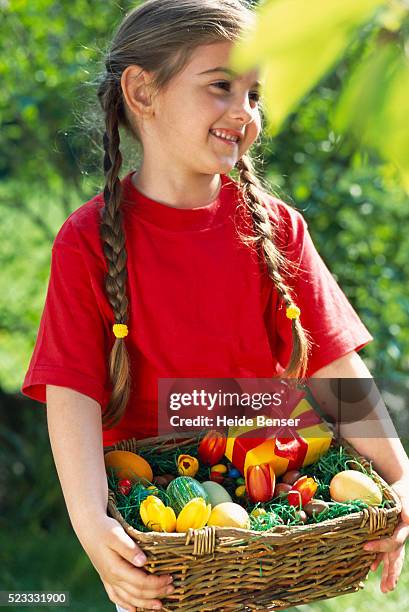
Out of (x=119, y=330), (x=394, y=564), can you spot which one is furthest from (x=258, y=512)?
(x=119, y=330)

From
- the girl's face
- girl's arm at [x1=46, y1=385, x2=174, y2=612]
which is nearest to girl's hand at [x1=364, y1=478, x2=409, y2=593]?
girl's arm at [x1=46, y1=385, x2=174, y2=612]

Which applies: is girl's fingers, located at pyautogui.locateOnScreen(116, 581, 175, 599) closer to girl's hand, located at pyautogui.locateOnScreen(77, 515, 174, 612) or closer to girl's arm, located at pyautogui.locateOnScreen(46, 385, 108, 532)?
girl's hand, located at pyautogui.locateOnScreen(77, 515, 174, 612)

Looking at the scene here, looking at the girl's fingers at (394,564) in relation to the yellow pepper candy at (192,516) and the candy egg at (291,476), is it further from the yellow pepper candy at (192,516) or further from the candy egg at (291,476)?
the yellow pepper candy at (192,516)

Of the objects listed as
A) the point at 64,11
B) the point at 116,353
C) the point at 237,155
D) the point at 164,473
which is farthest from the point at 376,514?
the point at 64,11

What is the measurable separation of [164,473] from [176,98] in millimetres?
688

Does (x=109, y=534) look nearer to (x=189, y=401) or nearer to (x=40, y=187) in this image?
(x=189, y=401)

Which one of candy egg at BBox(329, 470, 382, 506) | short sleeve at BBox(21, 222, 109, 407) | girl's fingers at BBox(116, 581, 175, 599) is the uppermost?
short sleeve at BBox(21, 222, 109, 407)

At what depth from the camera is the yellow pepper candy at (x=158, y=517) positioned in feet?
4.43

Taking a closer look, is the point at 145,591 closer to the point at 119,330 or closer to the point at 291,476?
the point at 291,476

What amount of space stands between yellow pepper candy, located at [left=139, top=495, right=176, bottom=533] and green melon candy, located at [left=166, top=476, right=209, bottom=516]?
3 cm

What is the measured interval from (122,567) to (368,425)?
23.2 inches

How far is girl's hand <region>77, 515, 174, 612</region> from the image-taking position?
1.29m

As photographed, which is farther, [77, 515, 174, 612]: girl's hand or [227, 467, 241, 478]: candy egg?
[227, 467, 241, 478]: candy egg

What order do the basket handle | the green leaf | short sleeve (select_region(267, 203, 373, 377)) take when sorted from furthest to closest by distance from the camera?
short sleeve (select_region(267, 203, 373, 377)), the basket handle, the green leaf
